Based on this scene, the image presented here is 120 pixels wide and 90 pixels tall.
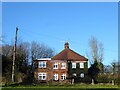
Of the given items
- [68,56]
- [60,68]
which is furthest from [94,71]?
[60,68]

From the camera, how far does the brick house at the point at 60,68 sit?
54750 mm

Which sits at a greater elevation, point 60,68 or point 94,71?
point 60,68

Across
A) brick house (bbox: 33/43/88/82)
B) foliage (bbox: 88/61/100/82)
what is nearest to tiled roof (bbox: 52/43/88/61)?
brick house (bbox: 33/43/88/82)

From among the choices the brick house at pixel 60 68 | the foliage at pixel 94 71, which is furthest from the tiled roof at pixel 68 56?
the foliage at pixel 94 71

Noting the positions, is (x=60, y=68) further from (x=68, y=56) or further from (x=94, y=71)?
(x=94, y=71)

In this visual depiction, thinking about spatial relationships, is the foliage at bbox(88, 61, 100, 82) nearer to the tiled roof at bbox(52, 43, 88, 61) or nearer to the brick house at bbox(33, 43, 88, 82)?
the brick house at bbox(33, 43, 88, 82)

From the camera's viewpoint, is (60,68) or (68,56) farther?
(68,56)

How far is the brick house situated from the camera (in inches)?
2156

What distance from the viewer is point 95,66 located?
55.5m

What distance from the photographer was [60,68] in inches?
2179

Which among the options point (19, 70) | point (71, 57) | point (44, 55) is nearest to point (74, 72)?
point (71, 57)

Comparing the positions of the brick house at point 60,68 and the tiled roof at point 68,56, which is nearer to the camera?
the brick house at point 60,68

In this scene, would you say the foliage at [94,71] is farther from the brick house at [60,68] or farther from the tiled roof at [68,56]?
the tiled roof at [68,56]

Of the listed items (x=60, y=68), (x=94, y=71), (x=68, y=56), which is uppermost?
(x=68, y=56)
